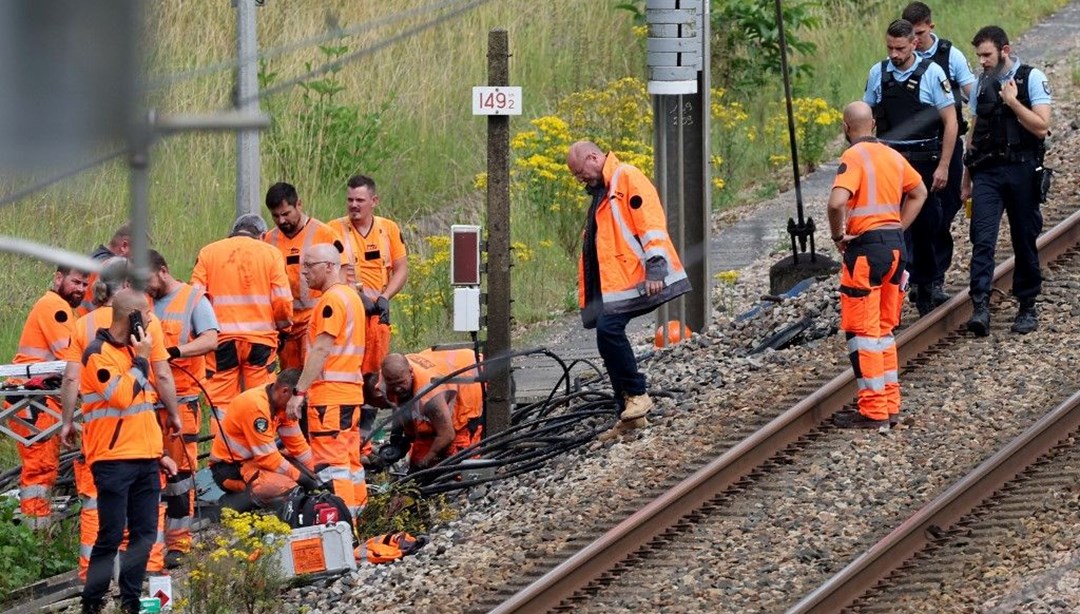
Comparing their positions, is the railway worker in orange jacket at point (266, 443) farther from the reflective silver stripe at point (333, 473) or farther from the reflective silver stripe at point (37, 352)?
the reflective silver stripe at point (37, 352)

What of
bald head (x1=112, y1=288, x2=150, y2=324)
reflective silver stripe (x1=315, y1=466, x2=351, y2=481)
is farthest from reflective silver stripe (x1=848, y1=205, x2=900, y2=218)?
bald head (x1=112, y1=288, x2=150, y2=324)

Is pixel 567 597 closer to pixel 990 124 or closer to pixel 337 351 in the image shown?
pixel 337 351

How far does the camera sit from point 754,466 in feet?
35.7

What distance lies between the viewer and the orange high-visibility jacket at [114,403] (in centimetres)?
1008

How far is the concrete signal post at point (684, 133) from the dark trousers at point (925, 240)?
73.7 inches

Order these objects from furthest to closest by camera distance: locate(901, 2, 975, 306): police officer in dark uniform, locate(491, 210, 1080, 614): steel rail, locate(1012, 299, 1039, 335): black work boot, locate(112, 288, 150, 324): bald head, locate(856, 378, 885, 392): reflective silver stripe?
1. locate(901, 2, 975, 306): police officer in dark uniform
2. locate(1012, 299, 1039, 335): black work boot
3. locate(856, 378, 885, 392): reflective silver stripe
4. locate(112, 288, 150, 324): bald head
5. locate(491, 210, 1080, 614): steel rail

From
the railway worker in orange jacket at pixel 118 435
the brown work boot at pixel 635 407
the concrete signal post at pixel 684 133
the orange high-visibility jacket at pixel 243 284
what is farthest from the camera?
the concrete signal post at pixel 684 133

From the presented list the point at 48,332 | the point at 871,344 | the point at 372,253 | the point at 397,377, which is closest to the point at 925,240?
the point at 871,344

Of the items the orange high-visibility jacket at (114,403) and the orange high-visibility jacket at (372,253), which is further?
the orange high-visibility jacket at (372,253)

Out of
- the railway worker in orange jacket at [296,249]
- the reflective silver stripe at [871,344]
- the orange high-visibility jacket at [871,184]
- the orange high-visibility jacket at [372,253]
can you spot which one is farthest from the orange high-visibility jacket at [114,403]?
the orange high-visibility jacket at [871,184]

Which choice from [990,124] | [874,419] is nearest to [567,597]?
[874,419]

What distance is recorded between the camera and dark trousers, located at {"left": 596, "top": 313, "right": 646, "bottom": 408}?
11.4 metres

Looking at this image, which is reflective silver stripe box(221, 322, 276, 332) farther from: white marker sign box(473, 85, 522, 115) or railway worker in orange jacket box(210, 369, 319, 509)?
white marker sign box(473, 85, 522, 115)

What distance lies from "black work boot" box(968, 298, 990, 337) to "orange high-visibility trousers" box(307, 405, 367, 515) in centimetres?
391
